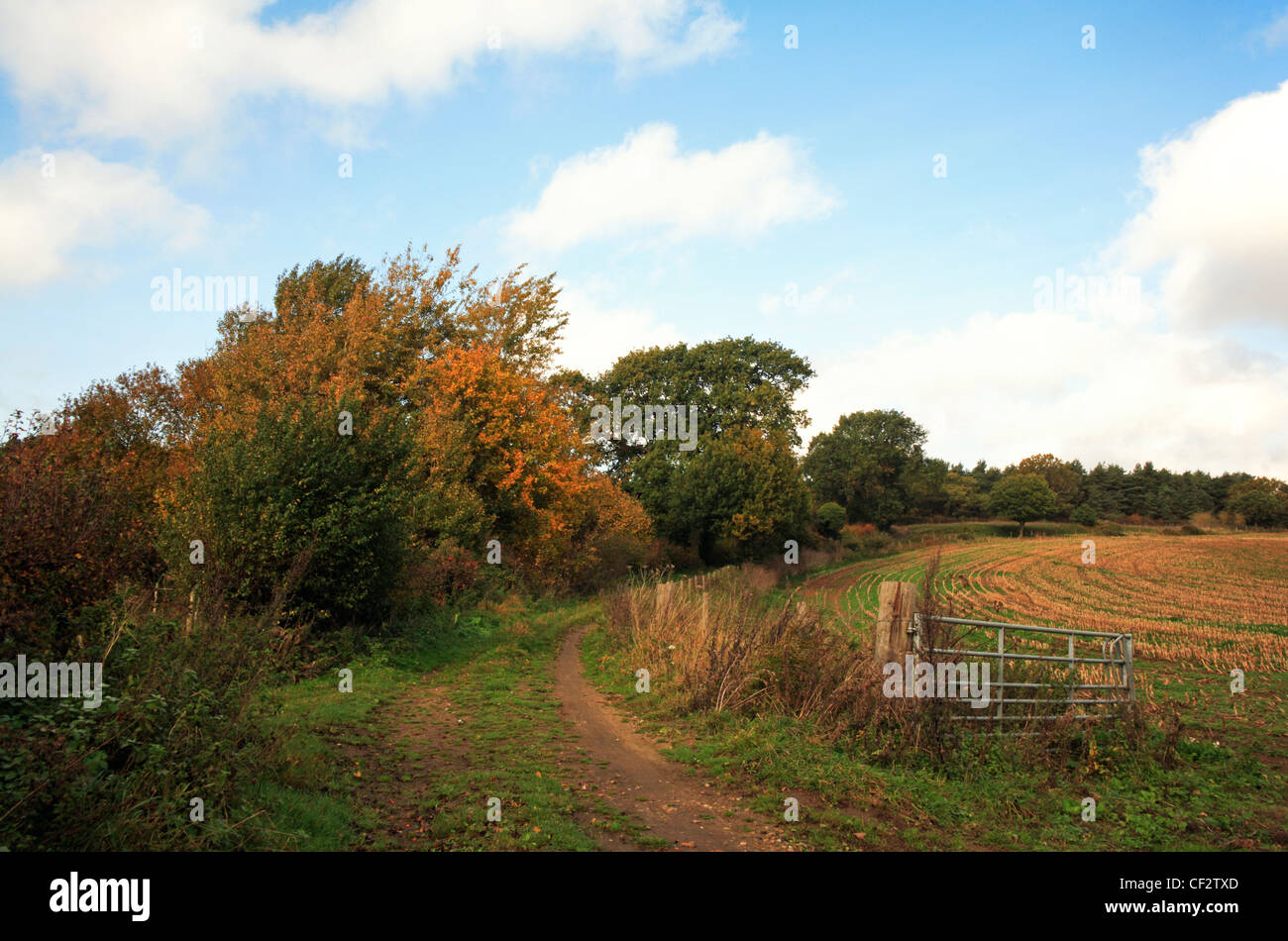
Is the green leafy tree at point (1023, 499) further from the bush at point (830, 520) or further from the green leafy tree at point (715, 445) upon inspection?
the green leafy tree at point (715, 445)

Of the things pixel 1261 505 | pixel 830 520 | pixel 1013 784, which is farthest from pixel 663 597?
pixel 1261 505

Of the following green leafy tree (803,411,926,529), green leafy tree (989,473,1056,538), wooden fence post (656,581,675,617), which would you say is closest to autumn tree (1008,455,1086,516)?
green leafy tree (989,473,1056,538)

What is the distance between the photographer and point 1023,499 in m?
81.6

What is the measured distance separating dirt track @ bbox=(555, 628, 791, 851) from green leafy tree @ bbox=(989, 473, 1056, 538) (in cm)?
8264

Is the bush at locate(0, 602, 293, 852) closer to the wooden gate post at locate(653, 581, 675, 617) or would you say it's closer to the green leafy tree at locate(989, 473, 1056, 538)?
the wooden gate post at locate(653, 581, 675, 617)

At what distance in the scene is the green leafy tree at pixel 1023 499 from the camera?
81625mm

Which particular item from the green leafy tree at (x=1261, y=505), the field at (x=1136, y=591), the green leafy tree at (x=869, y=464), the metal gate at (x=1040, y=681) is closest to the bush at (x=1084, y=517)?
the green leafy tree at (x=1261, y=505)

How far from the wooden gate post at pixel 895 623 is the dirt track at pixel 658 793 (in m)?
2.89

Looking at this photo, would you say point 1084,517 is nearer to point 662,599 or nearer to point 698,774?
point 662,599

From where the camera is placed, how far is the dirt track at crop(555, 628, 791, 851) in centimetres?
656

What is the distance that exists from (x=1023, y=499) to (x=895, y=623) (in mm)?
82819
